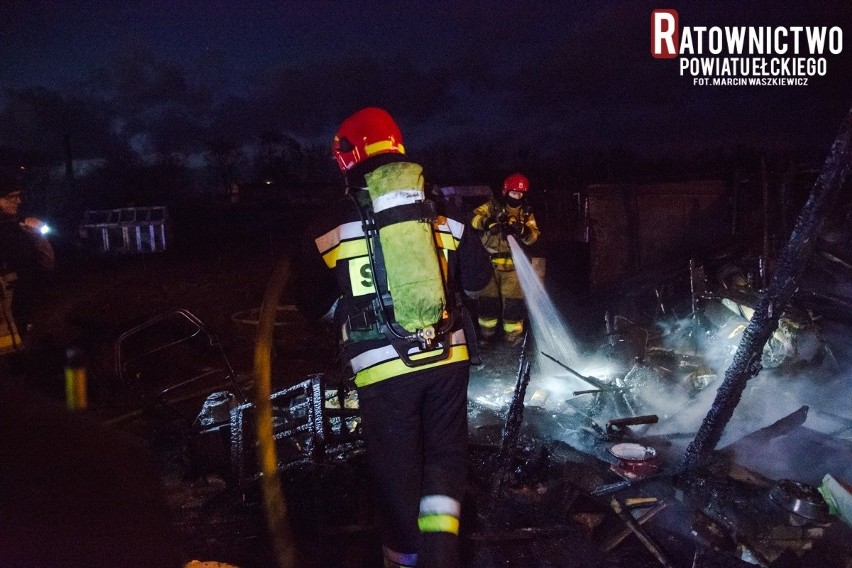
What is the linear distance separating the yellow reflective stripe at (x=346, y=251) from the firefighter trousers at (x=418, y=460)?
675 mm

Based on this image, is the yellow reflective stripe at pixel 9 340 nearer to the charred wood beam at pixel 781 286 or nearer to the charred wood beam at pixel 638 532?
the charred wood beam at pixel 638 532

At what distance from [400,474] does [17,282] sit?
14.6 feet

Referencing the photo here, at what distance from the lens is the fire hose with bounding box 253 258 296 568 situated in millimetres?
3127

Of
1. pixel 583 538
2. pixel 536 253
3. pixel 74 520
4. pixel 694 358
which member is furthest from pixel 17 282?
pixel 536 253

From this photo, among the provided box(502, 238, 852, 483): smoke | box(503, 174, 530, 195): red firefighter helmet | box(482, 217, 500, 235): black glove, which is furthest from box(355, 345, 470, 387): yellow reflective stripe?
box(503, 174, 530, 195): red firefighter helmet

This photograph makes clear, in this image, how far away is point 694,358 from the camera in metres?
6.16

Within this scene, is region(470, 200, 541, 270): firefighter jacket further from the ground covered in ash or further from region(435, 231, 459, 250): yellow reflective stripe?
region(435, 231, 459, 250): yellow reflective stripe

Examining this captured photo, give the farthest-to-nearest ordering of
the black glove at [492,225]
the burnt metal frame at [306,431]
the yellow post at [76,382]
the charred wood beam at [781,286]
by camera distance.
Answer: the black glove at [492,225] → the burnt metal frame at [306,431] → the charred wood beam at [781,286] → the yellow post at [76,382]

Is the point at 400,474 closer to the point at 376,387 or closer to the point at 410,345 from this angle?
the point at 376,387

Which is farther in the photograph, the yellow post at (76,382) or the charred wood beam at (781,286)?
the charred wood beam at (781,286)

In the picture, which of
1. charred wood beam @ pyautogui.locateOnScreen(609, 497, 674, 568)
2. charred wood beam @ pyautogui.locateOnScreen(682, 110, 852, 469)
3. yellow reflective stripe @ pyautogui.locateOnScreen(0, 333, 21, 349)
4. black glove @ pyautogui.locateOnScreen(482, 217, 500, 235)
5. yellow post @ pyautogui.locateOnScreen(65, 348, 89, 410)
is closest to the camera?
yellow post @ pyautogui.locateOnScreen(65, 348, 89, 410)

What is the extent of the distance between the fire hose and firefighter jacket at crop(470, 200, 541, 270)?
430 cm

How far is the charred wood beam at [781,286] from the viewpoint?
290 cm

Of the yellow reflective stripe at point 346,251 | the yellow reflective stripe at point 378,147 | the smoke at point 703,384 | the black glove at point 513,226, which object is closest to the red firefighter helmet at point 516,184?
the black glove at point 513,226
